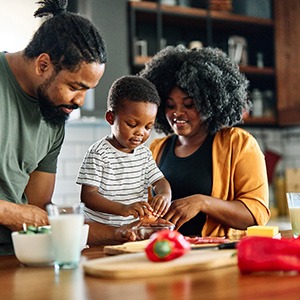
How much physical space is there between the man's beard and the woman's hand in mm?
463

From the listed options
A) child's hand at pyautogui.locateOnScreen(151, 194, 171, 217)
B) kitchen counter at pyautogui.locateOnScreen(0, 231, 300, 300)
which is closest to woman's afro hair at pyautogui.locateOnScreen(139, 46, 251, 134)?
child's hand at pyautogui.locateOnScreen(151, 194, 171, 217)

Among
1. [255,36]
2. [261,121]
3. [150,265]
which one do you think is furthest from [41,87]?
[255,36]

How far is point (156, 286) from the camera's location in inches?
43.8

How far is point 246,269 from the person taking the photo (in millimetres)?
1228

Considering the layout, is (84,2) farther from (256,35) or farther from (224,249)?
(224,249)

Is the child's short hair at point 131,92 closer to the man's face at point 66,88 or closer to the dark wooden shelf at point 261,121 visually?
the man's face at point 66,88

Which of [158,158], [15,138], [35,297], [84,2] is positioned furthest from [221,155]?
[84,2]

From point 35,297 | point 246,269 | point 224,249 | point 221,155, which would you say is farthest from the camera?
point 221,155

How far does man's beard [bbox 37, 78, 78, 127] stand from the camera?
1821mm

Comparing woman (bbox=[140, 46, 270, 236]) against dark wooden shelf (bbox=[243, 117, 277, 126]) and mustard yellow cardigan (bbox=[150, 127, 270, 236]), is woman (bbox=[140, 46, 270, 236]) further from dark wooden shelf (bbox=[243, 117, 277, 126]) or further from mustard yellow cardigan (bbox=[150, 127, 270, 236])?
dark wooden shelf (bbox=[243, 117, 277, 126])

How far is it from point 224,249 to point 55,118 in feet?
2.36

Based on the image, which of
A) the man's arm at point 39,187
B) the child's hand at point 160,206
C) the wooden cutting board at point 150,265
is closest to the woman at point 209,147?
the child's hand at point 160,206

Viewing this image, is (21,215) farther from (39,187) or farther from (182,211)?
(182,211)

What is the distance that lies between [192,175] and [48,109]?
0.74m
